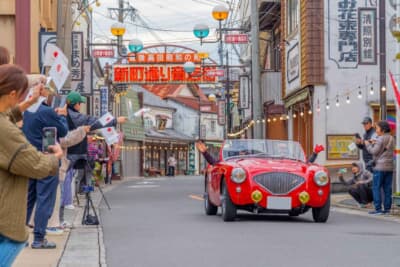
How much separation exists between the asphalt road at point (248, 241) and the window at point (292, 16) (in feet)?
54.7

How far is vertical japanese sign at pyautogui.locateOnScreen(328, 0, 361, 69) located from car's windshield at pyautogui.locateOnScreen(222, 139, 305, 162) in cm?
1227

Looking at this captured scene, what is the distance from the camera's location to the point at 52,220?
1154cm

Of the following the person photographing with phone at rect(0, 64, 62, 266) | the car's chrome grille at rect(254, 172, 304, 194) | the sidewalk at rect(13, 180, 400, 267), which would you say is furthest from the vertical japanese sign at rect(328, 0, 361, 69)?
the person photographing with phone at rect(0, 64, 62, 266)

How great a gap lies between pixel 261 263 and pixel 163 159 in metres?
72.6

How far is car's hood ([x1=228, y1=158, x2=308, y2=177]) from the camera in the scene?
13.5 m

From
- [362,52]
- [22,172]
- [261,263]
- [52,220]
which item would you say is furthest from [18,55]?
[22,172]

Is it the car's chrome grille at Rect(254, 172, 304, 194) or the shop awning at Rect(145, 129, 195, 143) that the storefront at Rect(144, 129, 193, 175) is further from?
the car's chrome grille at Rect(254, 172, 304, 194)

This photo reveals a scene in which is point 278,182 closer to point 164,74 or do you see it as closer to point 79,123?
point 79,123

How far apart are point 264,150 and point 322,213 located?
1.86 metres

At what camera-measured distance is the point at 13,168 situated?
4.61 m

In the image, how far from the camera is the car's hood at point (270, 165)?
1346cm

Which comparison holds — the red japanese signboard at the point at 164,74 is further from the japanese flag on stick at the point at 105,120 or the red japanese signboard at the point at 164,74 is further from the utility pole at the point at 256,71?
the japanese flag on stick at the point at 105,120

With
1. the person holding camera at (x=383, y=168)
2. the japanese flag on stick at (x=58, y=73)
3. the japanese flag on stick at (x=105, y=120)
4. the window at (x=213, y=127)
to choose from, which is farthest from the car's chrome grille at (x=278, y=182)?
the window at (x=213, y=127)

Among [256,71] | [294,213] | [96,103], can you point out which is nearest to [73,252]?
[294,213]
